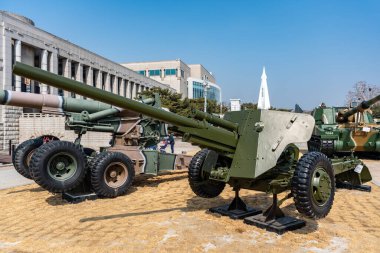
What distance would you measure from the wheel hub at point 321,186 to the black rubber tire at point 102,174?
A: 4173 millimetres

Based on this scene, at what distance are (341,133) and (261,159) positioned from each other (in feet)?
27.0

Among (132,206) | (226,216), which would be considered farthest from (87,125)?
(226,216)

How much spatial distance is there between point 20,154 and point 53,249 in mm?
4407

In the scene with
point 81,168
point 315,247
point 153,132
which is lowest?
point 315,247

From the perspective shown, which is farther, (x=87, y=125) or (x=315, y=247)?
(x=87, y=125)

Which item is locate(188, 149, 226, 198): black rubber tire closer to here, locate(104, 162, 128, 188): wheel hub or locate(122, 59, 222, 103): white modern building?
locate(104, 162, 128, 188): wheel hub

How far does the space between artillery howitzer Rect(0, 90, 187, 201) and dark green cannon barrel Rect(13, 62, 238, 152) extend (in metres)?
3.21

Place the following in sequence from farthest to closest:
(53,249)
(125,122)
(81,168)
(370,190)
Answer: (125,122) → (370,190) → (81,168) → (53,249)

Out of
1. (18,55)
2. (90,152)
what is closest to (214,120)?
(90,152)

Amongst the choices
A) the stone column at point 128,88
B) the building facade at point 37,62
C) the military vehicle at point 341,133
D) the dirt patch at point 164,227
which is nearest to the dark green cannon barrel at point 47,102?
the dirt patch at point 164,227

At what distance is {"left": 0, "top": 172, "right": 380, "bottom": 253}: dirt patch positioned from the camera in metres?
4.37

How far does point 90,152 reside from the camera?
8305 mm

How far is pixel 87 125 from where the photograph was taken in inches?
315

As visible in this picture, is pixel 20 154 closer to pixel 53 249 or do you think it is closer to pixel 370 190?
pixel 53 249
